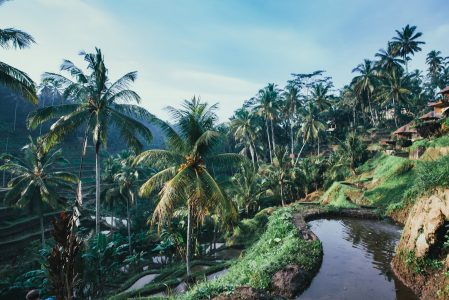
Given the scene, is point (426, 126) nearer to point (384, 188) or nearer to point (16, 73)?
point (384, 188)

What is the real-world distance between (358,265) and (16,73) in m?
16.4

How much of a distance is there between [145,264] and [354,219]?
22600 millimetres

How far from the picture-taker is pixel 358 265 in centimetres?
1148

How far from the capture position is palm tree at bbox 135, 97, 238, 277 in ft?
45.9

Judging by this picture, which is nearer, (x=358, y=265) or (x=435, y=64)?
(x=358, y=265)

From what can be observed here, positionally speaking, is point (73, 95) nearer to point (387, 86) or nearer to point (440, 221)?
point (440, 221)

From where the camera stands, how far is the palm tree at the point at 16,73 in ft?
42.0

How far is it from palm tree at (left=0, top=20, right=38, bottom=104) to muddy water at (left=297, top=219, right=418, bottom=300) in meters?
14.2

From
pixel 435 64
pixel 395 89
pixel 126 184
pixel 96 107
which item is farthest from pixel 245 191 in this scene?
pixel 435 64

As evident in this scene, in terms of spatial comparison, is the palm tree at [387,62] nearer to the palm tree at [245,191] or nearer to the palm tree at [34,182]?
the palm tree at [245,191]

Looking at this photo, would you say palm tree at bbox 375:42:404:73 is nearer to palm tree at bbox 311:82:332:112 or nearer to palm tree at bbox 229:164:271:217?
palm tree at bbox 311:82:332:112

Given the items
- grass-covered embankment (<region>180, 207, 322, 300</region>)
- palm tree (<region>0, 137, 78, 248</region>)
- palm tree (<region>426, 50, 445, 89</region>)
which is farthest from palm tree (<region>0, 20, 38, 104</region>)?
palm tree (<region>426, 50, 445, 89</region>)

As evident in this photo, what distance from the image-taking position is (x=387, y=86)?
50094 mm

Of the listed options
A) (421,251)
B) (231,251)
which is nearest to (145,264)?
(231,251)
